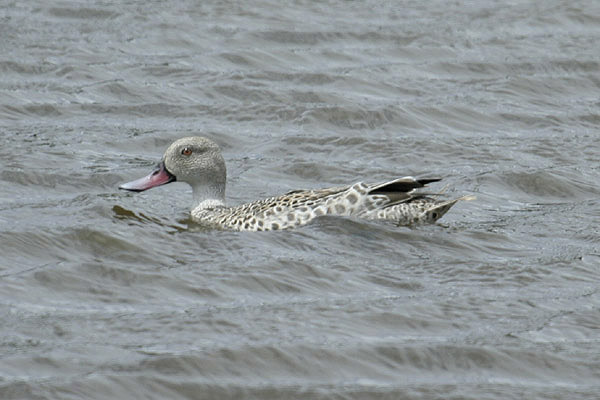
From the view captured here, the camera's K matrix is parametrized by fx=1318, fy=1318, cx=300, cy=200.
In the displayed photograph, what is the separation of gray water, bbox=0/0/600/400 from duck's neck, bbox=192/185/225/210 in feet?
0.68

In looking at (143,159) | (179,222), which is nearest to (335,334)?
(179,222)

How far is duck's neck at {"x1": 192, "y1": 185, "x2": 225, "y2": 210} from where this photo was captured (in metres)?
11.1

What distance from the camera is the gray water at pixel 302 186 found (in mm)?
7512

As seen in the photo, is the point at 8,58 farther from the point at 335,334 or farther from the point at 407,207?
the point at 335,334

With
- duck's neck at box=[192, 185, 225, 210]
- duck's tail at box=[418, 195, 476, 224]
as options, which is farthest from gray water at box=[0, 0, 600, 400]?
duck's neck at box=[192, 185, 225, 210]

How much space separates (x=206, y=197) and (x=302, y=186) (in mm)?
1319

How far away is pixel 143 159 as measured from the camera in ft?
42.2

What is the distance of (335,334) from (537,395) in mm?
1328

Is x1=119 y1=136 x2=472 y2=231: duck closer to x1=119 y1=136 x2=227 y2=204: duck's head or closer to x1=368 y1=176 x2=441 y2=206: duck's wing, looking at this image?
x1=368 y1=176 x2=441 y2=206: duck's wing

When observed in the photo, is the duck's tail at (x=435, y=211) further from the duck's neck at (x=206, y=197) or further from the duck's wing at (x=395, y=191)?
the duck's neck at (x=206, y=197)

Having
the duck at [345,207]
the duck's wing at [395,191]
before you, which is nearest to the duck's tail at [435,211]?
the duck at [345,207]

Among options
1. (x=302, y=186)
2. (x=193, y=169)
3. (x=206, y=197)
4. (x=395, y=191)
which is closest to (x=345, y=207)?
(x=395, y=191)

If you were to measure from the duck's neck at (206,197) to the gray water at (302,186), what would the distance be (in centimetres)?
21

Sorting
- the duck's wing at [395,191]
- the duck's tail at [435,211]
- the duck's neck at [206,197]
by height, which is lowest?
the duck's neck at [206,197]
